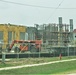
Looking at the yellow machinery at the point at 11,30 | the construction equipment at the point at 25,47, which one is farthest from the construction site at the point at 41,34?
the construction equipment at the point at 25,47

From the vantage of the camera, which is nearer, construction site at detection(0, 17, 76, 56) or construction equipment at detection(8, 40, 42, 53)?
construction equipment at detection(8, 40, 42, 53)

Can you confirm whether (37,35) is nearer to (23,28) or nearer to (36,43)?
(23,28)

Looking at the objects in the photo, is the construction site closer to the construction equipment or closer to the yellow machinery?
the yellow machinery

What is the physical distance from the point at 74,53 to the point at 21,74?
102 ft

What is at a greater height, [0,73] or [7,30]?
[7,30]

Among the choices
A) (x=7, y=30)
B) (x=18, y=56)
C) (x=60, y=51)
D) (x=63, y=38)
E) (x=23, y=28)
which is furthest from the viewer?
(x=63, y=38)

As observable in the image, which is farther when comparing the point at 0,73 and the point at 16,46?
the point at 16,46

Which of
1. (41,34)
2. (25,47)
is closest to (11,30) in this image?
(41,34)

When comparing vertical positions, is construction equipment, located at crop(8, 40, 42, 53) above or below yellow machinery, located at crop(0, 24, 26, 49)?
below

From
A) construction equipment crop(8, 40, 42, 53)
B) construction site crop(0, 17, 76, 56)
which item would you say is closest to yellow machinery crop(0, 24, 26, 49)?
construction site crop(0, 17, 76, 56)

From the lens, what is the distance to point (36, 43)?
52344 mm

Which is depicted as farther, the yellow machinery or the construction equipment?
the yellow machinery

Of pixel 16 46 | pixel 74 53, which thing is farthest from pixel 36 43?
pixel 74 53

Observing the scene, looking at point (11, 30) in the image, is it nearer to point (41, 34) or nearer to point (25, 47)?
point (41, 34)
